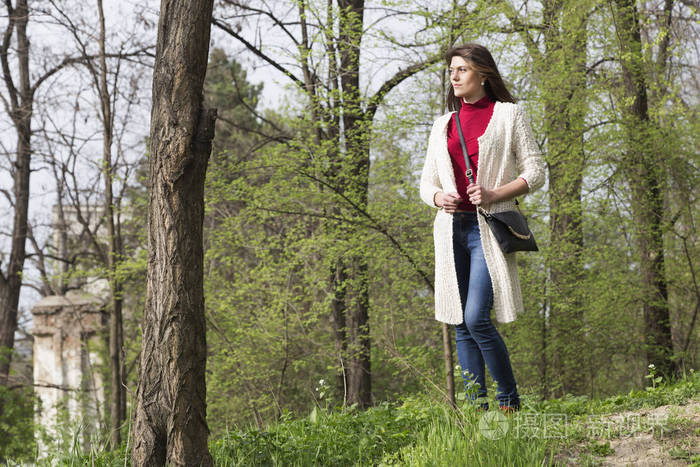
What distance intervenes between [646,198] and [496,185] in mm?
5320

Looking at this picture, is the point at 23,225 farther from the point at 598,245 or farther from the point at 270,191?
the point at 598,245

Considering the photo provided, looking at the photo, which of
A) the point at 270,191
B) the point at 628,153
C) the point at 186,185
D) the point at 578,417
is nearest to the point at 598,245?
the point at 628,153

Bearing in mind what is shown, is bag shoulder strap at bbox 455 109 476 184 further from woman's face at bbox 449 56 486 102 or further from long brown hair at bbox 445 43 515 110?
long brown hair at bbox 445 43 515 110

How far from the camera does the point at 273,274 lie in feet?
28.0

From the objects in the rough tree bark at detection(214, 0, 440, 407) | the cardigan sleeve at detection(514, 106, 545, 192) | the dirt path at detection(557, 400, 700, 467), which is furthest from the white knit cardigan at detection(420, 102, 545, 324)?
the rough tree bark at detection(214, 0, 440, 407)

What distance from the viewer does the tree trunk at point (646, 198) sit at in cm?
796

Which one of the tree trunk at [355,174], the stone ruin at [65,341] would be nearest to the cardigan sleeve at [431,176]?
the tree trunk at [355,174]

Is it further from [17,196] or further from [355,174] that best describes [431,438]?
[17,196]

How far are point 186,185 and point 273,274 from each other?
5.31 meters

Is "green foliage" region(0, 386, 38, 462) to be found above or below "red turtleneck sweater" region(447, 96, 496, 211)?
below

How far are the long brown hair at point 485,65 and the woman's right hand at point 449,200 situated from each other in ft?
2.01

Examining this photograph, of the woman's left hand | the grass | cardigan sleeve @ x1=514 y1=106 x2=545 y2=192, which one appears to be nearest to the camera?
the grass

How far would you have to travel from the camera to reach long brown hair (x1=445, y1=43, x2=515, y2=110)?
3.45 metres

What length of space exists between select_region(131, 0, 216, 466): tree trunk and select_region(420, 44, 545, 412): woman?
1.21 metres
